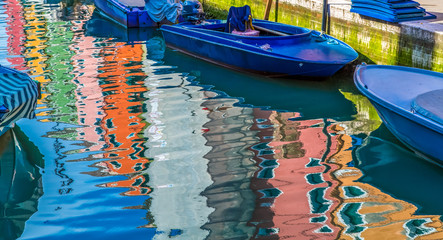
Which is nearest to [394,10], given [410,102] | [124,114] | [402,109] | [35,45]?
[410,102]

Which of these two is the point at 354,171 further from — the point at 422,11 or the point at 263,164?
the point at 422,11

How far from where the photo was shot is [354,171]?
787cm

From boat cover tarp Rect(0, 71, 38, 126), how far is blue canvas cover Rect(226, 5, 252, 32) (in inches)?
196

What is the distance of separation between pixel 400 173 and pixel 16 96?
16.2 feet

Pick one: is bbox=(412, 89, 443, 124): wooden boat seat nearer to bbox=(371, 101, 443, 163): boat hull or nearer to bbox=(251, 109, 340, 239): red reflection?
bbox=(371, 101, 443, 163): boat hull

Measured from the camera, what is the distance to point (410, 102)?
851 centimetres

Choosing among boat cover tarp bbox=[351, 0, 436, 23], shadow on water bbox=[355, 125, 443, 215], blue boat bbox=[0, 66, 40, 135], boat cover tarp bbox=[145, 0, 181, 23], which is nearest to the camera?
shadow on water bbox=[355, 125, 443, 215]

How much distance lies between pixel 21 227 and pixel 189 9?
10150 mm

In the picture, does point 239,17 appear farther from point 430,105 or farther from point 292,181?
point 292,181

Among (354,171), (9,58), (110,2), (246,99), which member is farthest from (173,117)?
(110,2)

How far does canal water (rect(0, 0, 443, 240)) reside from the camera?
6602 mm

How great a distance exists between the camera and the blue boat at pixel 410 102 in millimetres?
7680

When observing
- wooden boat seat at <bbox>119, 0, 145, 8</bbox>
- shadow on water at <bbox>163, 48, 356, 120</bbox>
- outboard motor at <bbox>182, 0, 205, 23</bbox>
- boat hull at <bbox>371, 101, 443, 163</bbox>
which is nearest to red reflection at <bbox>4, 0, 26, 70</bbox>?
wooden boat seat at <bbox>119, 0, 145, 8</bbox>

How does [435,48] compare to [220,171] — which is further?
[435,48]
